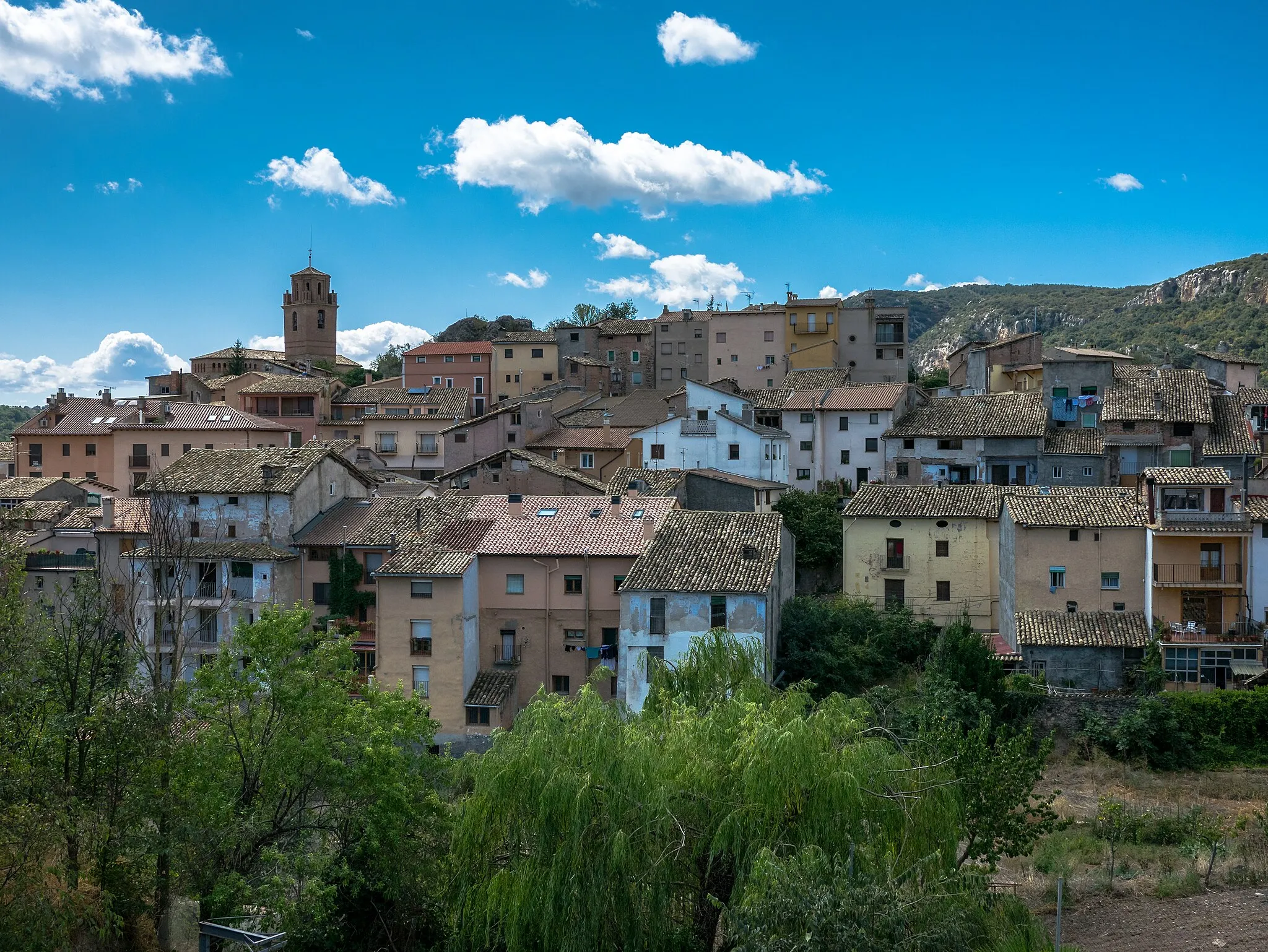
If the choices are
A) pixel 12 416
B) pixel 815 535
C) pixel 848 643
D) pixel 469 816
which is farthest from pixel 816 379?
pixel 12 416

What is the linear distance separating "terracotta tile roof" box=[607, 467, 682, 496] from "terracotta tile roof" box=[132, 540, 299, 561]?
1322cm

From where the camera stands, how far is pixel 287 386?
2968 inches

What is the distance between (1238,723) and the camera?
1361 inches

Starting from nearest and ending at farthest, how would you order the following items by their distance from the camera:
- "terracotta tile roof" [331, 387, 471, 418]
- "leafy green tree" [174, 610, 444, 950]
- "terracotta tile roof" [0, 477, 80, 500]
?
"leafy green tree" [174, 610, 444, 950] < "terracotta tile roof" [0, 477, 80, 500] < "terracotta tile roof" [331, 387, 471, 418]

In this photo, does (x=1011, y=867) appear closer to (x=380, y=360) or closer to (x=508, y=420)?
(x=508, y=420)

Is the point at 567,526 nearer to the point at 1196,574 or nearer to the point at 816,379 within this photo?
the point at 1196,574

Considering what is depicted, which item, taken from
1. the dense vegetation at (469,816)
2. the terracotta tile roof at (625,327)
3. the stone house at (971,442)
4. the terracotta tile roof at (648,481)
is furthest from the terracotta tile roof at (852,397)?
the dense vegetation at (469,816)

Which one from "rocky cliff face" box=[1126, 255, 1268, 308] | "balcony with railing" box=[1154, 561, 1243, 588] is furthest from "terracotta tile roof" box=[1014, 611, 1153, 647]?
"rocky cliff face" box=[1126, 255, 1268, 308]

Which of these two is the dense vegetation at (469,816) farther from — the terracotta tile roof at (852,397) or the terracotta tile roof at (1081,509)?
the terracotta tile roof at (852,397)

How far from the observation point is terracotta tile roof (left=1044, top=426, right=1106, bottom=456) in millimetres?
49750

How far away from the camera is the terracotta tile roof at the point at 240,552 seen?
139 feet

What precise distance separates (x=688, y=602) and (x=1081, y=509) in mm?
15224

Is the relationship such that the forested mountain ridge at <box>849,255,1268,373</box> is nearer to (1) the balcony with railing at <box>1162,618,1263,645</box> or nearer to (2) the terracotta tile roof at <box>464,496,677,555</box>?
(1) the balcony with railing at <box>1162,618,1263,645</box>

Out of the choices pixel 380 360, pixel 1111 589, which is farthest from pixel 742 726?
pixel 380 360
